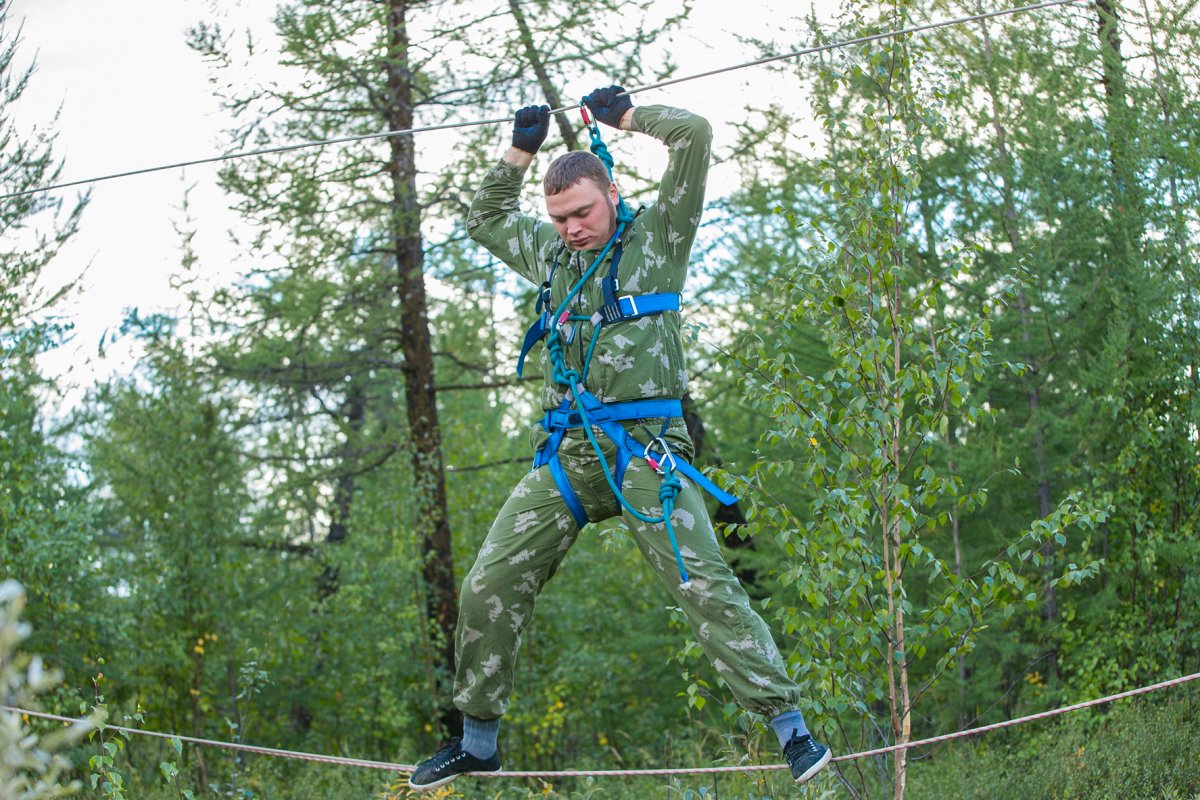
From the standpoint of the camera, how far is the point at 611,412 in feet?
12.1

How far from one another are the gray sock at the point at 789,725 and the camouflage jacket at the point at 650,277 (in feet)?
3.40

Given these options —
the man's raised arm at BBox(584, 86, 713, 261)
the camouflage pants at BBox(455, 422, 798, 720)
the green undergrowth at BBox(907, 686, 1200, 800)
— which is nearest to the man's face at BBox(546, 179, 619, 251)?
the man's raised arm at BBox(584, 86, 713, 261)

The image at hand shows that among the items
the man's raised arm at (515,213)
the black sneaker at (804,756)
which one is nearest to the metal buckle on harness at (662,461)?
the man's raised arm at (515,213)

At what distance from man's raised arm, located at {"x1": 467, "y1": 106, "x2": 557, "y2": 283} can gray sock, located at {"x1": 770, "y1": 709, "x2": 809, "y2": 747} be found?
63.1 inches

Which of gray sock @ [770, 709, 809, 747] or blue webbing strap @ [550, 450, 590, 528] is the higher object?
blue webbing strap @ [550, 450, 590, 528]

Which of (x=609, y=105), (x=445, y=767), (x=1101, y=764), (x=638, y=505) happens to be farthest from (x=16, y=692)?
(x=1101, y=764)

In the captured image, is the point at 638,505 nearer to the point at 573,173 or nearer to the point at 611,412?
the point at 611,412

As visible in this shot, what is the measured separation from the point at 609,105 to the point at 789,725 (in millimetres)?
2026

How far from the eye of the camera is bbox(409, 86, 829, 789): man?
359cm

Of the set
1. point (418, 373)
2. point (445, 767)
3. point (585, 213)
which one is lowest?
point (445, 767)

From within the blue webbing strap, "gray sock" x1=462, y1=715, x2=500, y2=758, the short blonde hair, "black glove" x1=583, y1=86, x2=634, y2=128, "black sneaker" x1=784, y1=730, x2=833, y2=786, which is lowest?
"black sneaker" x1=784, y1=730, x2=833, y2=786

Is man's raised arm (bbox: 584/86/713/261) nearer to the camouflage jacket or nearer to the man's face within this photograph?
the camouflage jacket

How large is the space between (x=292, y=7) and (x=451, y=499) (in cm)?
654

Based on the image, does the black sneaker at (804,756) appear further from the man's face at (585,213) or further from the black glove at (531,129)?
the black glove at (531,129)
